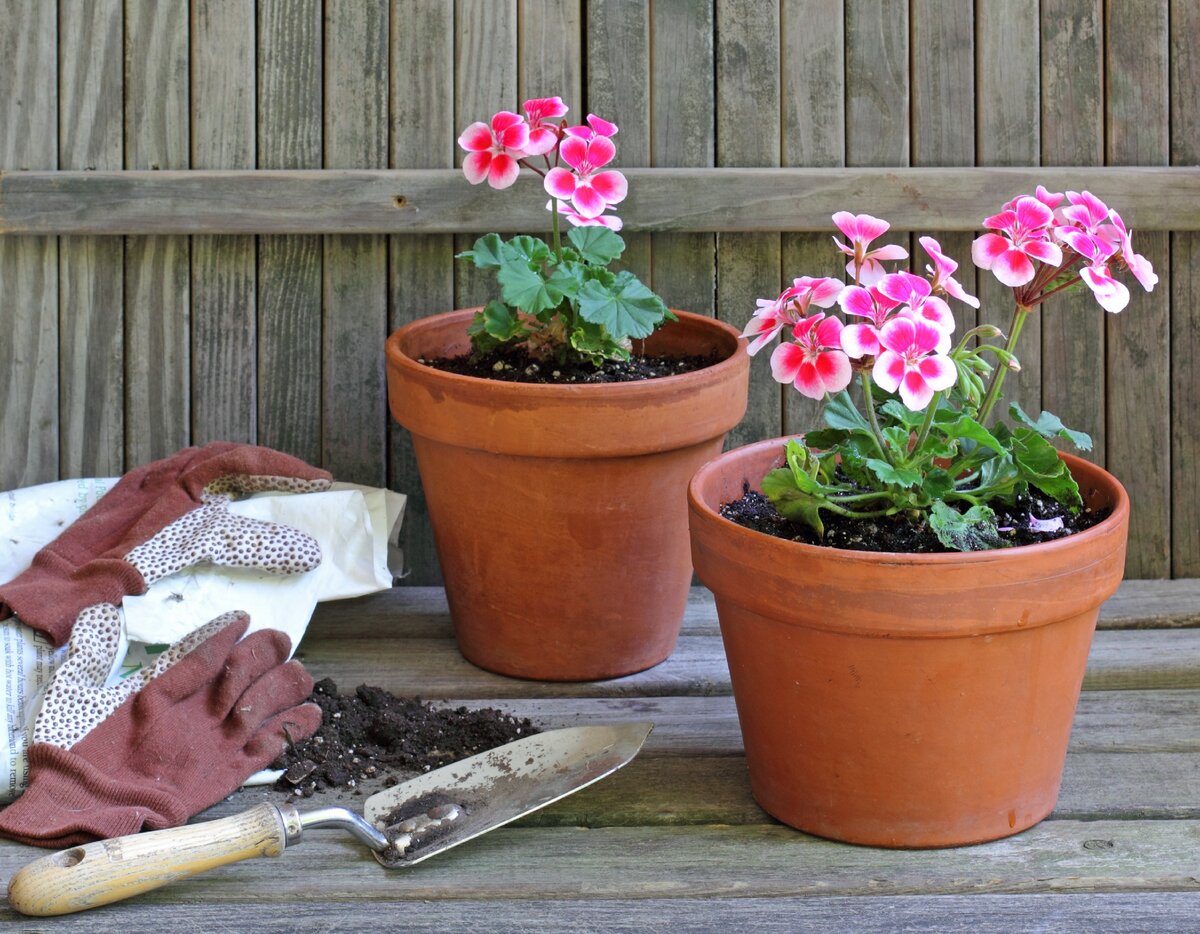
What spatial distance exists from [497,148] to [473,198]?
30 centimetres

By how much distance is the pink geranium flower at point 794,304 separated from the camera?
5.69 ft

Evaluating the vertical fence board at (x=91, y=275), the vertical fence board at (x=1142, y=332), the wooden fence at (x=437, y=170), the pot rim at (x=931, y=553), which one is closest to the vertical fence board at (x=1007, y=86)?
the wooden fence at (x=437, y=170)

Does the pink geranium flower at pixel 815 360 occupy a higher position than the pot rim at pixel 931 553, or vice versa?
the pink geranium flower at pixel 815 360

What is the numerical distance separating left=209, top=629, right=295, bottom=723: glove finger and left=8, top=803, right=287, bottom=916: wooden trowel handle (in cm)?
40

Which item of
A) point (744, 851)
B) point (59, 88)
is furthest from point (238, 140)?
point (744, 851)

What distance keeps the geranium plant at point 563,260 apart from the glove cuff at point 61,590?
24.9 inches

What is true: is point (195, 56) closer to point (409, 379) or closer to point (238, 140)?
point (238, 140)

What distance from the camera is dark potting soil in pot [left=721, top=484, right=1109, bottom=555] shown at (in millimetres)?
1735

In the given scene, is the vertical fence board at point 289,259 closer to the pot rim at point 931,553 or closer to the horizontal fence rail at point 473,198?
the horizontal fence rail at point 473,198

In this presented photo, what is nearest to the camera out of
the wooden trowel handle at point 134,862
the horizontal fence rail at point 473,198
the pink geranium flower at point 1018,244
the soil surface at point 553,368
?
the wooden trowel handle at point 134,862

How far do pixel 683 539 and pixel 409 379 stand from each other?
1.58 feet

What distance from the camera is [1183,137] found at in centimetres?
252

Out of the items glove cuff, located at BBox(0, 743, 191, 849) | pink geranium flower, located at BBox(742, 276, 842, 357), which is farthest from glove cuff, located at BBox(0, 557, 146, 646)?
pink geranium flower, located at BBox(742, 276, 842, 357)

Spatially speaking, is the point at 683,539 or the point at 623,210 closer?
the point at 683,539
